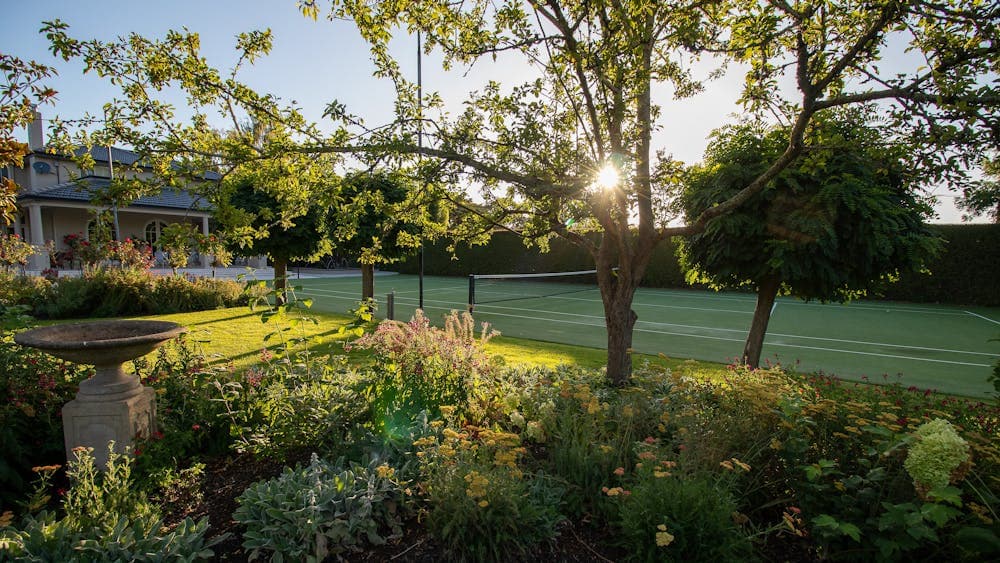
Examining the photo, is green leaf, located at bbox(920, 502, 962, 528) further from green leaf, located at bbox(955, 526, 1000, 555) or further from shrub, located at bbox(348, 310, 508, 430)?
shrub, located at bbox(348, 310, 508, 430)

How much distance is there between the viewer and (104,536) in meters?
2.50

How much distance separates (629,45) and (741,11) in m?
1.63

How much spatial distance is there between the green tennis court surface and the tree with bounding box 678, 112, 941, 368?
6.82ft

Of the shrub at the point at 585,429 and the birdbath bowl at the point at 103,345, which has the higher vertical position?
the birdbath bowl at the point at 103,345

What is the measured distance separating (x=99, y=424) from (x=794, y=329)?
46.9 feet

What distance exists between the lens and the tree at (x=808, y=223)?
17.5 ft

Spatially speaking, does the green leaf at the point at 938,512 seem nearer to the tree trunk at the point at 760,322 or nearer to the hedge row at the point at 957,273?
the tree trunk at the point at 760,322

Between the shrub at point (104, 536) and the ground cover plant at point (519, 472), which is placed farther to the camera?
the ground cover plant at point (519, 472)

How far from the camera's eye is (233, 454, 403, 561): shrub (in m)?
2.60

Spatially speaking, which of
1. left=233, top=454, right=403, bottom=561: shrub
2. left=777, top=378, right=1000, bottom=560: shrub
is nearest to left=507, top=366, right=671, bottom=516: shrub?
left=777, top=378, right=1000, bottom=560: shrub

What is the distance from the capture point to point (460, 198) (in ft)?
17.4

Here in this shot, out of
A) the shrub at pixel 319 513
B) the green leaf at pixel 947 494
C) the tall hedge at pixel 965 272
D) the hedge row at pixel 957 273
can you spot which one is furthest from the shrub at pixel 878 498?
the tall hedge at pixel 965 272

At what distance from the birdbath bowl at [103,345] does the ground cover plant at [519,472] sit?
1.79 feet

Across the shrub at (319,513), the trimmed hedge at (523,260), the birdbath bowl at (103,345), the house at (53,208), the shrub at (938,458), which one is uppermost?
the house at (53,208)
